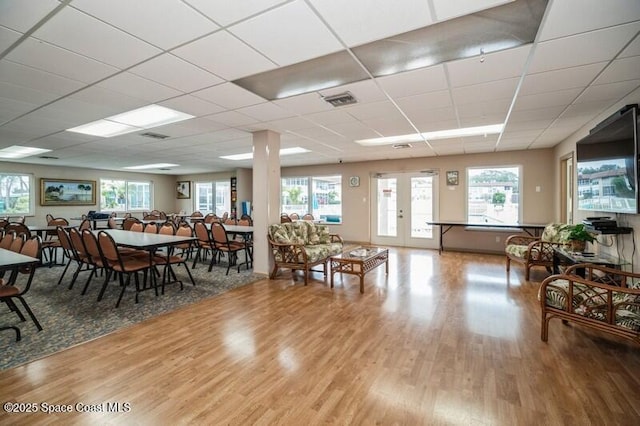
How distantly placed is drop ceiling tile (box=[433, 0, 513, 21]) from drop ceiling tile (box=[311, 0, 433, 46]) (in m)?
0.07

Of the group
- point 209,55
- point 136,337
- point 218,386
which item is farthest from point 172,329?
point 209,55

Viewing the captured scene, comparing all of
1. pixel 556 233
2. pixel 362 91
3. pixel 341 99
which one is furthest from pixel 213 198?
pixel 556 233

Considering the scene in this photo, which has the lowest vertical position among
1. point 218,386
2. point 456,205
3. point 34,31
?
point 218,386

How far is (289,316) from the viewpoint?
314 centimetres

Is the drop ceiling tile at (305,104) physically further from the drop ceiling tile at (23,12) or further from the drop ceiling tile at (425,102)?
the drop ceiling tile at (23,12)

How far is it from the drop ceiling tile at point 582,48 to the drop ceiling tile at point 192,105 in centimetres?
338

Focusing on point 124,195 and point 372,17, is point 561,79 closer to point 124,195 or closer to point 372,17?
point 372,17

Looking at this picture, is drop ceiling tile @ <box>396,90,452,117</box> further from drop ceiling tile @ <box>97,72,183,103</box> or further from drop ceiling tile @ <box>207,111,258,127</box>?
drop ceiling tile @ <box>97,72,183,103</box>

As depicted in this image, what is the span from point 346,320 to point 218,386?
4.83ft

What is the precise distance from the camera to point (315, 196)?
9.48m

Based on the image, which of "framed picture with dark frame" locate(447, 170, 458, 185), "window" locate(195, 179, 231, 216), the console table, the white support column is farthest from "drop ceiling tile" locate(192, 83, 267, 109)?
"window" locate(195, 179, 231, 216)

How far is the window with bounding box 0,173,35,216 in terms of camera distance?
8.35m

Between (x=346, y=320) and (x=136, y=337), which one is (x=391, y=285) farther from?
(x=136, y=337)

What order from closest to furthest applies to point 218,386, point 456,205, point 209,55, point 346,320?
point 218,386
point 209,55
point 346,320
point 456,205
